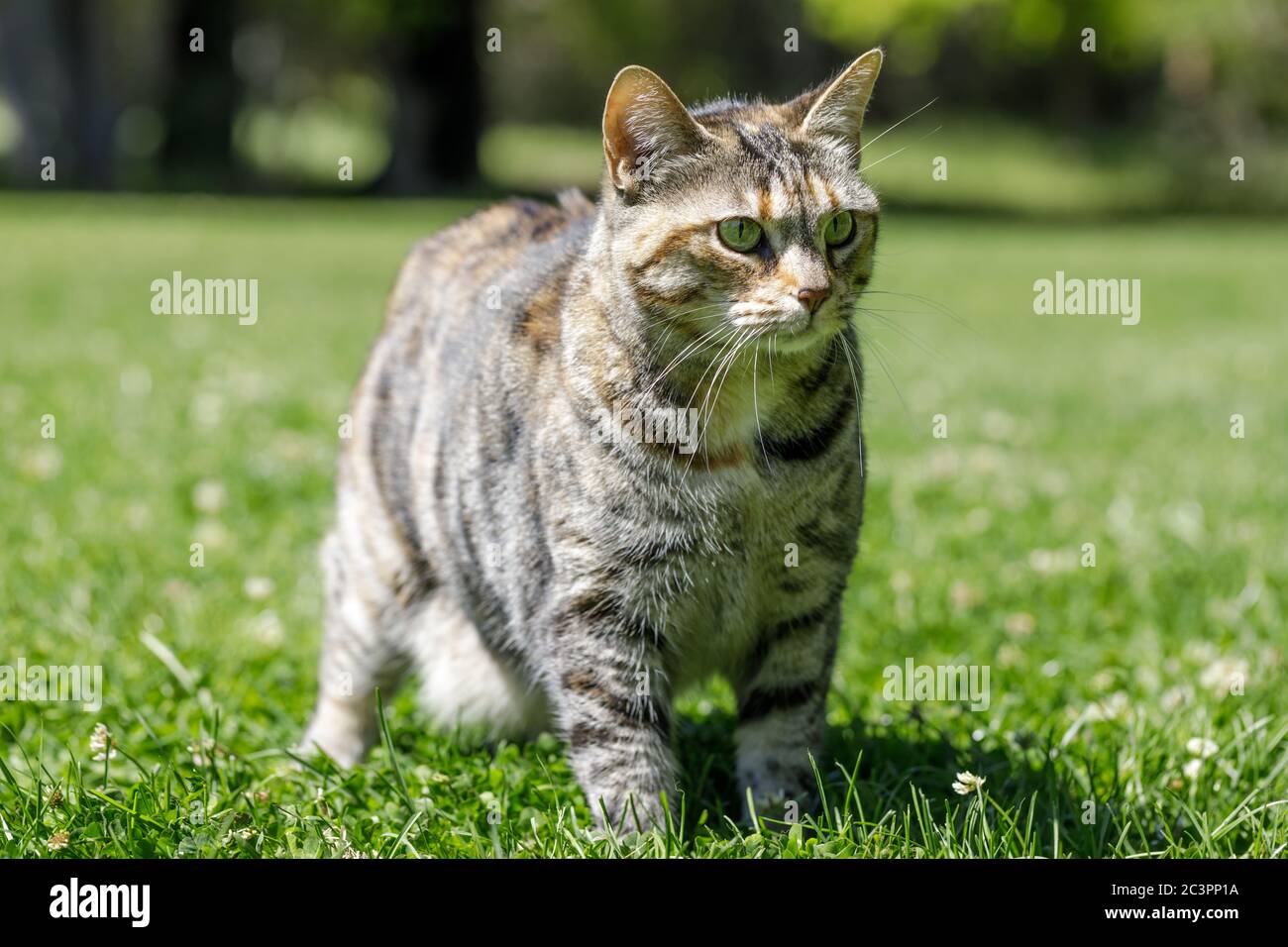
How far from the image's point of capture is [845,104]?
3.04 meters

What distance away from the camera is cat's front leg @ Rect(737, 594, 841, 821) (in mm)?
3020

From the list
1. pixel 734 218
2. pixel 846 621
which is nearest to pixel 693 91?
pixel 846 621

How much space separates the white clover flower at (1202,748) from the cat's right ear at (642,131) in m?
1.85

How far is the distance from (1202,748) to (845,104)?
175cm

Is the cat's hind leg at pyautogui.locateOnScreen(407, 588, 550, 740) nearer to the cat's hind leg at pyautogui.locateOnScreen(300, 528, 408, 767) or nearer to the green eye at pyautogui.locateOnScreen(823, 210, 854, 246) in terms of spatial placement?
the cat's hind leg at pyautogui.locateOnScreen(300, 528, 408, 767)

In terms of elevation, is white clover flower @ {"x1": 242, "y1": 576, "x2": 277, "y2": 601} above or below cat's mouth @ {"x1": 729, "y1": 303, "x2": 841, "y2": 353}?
below

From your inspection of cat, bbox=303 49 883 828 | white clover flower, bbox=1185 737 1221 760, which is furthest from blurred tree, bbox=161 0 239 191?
white clover flower, bbox=1185 737 1221 760

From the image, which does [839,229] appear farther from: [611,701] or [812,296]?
[611,701]

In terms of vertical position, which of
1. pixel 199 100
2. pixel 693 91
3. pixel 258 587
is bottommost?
pixel 258 587

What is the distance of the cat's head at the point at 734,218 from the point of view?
2756 mm

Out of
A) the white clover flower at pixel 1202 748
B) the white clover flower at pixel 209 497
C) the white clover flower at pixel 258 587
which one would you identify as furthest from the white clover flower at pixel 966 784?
the white clover flower at pixel 209 497

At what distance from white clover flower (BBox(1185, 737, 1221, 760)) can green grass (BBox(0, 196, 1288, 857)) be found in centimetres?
4

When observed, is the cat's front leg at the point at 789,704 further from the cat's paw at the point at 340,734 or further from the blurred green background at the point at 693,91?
the blurred green background at the point at 693,91
